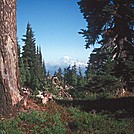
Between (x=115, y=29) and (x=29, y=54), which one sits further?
(x=29, y=54)

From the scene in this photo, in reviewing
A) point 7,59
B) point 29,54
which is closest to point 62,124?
point 7,59

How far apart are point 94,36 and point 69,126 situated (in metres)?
10.1

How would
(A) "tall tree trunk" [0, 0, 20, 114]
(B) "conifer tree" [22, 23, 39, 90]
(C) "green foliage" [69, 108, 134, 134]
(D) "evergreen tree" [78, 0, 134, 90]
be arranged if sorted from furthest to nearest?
(B) "conifer tree" [22, 23, 39, 90]
(D) "evergreen tree" [78, 0, 134, 90]
(A) "tall tree trunk" [0, 0, 20, 114]
(C) "green foliage" [69, 108, 134, 134]

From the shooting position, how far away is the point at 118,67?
15844mm

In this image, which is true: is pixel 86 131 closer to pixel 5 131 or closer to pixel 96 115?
pixel 96 115

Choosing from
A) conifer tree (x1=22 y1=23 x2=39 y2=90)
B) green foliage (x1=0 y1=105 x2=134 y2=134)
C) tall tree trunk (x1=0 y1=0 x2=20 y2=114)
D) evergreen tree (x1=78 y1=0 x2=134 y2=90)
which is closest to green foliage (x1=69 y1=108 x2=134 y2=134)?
green foliage (x1=0 y1=105 x2=134 y2=134)

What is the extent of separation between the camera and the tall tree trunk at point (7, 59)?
800 centimetres

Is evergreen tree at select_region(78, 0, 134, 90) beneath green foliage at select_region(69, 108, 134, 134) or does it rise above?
above

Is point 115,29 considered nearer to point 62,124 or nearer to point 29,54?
point 62,124

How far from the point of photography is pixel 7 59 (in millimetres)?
8133

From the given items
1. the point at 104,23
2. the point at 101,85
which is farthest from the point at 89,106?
the point at 104,23

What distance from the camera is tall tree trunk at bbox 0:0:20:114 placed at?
26.2 feet

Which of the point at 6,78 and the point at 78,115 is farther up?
the point at 6,78

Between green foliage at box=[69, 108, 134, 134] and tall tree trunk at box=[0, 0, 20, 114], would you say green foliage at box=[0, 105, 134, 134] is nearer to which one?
green foliage at box=[69, 108, 134, 134]
